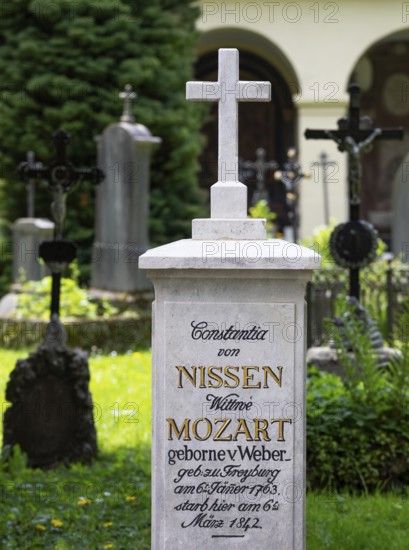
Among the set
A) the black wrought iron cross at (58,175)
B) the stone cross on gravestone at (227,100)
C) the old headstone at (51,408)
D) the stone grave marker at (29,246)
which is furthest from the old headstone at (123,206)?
the stone cross on gravestone at (227,100)

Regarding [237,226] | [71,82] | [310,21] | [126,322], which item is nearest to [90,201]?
[71,82]

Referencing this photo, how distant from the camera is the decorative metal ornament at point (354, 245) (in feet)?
23.7

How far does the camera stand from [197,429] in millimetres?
3736

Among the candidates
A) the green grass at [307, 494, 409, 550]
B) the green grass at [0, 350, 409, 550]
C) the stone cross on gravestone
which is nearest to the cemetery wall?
the green grass at [0, 350, 409, 550]

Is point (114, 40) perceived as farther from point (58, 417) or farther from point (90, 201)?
point (58, 417)

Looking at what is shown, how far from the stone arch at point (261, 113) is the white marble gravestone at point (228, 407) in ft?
57.0

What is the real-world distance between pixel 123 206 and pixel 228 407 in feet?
26.0

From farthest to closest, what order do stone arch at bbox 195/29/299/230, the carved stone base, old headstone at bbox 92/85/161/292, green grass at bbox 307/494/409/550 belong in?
stone arch at bbox 195/29/299/230
old headstone at bbox 92/85/161/292
the carved stone base
green grass at bbox 307/494/409/550

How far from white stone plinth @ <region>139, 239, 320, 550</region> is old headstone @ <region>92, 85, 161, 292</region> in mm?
7484

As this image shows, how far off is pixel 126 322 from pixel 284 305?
7.16 metres

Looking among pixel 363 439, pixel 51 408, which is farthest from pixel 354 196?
pixel 51 408

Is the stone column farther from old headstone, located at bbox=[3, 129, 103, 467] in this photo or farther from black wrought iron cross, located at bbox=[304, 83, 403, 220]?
old headstone, located at bbox=[3, 129, 103, 467]

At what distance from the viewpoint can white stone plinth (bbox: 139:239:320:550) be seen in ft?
12.2

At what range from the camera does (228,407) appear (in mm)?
3729
